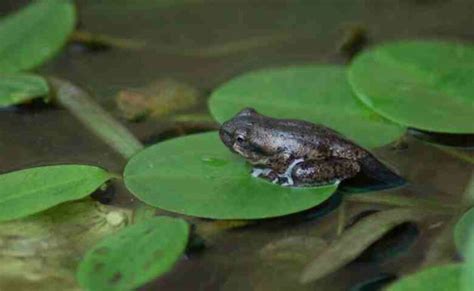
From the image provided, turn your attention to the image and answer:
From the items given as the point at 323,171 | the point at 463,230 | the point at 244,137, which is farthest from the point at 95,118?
the point at 463,230

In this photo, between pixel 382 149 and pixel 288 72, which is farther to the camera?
pixel 288 72

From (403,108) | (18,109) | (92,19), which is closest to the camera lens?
(403,108)

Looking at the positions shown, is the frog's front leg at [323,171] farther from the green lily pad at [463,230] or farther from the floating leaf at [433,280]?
the floating leaf at [433,280]

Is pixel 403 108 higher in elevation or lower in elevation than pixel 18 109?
higher

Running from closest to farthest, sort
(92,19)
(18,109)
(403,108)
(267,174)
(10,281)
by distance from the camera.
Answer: (10,281)
(267,174)
(403,108)
(18,109)
(92,19)

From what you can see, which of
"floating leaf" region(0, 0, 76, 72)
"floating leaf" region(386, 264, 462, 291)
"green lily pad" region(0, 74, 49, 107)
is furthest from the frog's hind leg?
"floating leaf" region(0, 0, 76, 72)

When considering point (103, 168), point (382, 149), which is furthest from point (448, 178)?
point (103, 168)

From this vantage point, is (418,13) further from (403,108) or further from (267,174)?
(267,174)

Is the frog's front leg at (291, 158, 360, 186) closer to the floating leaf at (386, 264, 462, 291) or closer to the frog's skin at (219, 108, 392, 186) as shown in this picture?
the frog's skin at (219, 108, 392, 186)
